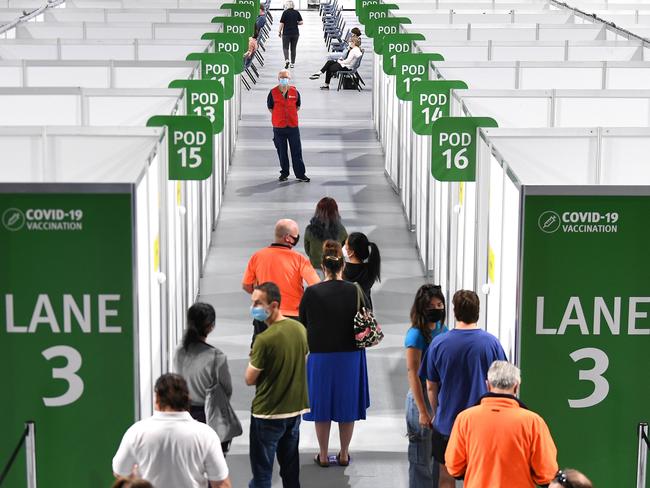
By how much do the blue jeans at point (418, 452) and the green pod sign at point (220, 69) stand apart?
5654 millimetres

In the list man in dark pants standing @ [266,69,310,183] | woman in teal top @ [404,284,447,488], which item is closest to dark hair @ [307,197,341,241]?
woman in teal top @ [404,284,447,488]

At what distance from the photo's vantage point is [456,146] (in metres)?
8.87

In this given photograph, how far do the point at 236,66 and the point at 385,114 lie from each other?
442 cm

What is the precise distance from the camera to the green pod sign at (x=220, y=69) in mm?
12422

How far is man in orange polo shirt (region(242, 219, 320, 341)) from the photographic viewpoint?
29.5ft

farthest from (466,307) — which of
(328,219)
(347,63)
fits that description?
(347,63)

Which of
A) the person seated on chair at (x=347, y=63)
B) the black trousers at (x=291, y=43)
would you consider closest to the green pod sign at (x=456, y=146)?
the person seated on chair at (x=347, y=63)

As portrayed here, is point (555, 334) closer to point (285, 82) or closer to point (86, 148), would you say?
point (86, 148)

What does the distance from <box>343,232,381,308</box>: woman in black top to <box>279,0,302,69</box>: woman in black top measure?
63.0 ft

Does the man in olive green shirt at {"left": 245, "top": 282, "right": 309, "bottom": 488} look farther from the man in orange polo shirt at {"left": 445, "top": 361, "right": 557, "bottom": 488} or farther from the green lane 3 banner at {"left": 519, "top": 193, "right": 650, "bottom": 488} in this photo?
the man in orange polo shirt at {"left": 445, "top": 361, "right": 557, "bottom": 488}

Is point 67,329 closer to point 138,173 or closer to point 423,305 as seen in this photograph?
point 138,173

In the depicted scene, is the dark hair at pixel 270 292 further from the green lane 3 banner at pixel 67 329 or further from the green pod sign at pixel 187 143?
the green pod sign at pixel 187 143

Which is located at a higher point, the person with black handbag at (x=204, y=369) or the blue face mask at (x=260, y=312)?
the blue face mask at (x=260, y=312)

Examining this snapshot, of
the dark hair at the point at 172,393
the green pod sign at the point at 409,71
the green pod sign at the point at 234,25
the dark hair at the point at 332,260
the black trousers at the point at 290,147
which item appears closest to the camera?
the dark hair at the point at 172,393
